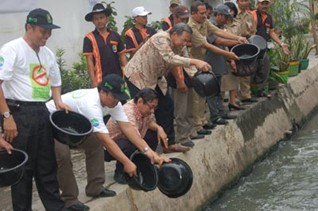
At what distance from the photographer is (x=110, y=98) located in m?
4.36

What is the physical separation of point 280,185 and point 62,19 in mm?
3922

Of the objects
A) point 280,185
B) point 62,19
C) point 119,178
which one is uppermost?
point 62,19

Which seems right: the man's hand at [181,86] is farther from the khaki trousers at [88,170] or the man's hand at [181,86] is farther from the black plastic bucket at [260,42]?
the black plastic bucket at [260,42]

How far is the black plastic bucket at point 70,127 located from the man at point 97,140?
59 mm

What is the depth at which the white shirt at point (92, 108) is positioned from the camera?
430 cm

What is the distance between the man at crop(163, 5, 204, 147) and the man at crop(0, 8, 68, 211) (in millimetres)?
2121

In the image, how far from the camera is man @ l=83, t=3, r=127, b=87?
230 inches

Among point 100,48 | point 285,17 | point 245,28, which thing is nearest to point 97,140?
point 100,48

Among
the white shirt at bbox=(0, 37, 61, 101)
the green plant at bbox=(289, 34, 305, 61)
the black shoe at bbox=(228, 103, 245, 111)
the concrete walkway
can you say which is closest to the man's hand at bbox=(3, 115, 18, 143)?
the white shirt at bbox=(0, 37, 61, 101)

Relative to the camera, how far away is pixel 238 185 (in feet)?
21.7

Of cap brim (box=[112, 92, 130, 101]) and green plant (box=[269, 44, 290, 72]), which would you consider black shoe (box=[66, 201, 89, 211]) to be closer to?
cap brim (box=[112, 92, 130, 101])

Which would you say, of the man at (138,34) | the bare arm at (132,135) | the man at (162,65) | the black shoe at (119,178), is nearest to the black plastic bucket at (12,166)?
the bare arm at (132,135)

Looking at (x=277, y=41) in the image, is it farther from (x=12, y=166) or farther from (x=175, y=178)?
(x=12, y=166)

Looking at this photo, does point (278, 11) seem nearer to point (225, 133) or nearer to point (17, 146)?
point (225, 133)
